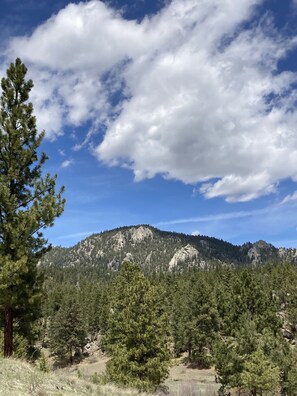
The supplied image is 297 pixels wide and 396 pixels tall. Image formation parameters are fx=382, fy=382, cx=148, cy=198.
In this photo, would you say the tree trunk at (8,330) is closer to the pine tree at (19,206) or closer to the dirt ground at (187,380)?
the pine tree at (19,206)

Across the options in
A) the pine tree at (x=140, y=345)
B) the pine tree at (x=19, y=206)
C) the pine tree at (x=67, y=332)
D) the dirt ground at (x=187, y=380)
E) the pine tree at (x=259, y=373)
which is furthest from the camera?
the pine tree at (x=67, y=332)

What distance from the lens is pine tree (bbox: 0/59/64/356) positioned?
17.5 m

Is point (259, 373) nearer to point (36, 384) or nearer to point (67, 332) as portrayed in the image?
point (36, 384)

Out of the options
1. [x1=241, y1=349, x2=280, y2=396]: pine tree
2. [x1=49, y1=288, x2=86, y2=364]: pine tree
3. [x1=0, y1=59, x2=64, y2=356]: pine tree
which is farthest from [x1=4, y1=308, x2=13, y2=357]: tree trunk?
[x1=49, y1=288, x2=86, y2=364]: pine tree

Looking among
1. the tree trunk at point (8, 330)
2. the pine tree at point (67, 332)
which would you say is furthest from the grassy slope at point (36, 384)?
the pine tree at point (67, 332)

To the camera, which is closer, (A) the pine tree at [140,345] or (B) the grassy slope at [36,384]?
(B) the grassy slope at [36,384]

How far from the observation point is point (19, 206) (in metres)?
19.0

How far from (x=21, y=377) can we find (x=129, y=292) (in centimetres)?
1986

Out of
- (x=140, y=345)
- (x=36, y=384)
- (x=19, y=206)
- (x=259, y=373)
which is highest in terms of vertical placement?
(x=19, y=206)

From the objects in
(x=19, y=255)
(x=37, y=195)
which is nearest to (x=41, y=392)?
(x=19, y=255)

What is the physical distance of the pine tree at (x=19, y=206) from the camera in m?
17.5

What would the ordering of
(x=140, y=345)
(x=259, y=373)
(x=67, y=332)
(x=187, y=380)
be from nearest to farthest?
(x=140, y=345), (x=259, y=373), (x=187, y=380), (x=67, y=332)

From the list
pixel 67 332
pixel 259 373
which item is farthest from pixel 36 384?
pixel 67 332

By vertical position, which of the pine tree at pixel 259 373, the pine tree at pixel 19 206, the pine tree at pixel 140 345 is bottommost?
the pine tree at pixel 259 373
